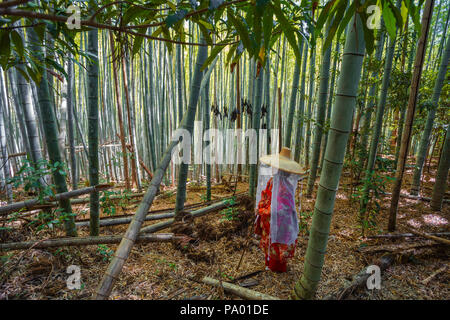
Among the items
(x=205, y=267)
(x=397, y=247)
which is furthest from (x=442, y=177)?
(x=205, y=267)

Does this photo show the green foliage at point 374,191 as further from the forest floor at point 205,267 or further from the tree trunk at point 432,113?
the tree trunk at point 432,113

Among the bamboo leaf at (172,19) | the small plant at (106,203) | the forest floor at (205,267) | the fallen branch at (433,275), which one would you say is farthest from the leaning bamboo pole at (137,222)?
the fallen branch at (433,275)

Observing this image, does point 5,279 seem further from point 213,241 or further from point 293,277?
point 293,277

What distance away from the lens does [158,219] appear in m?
2.62

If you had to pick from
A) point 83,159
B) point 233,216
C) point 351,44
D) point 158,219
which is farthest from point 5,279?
point 83,159

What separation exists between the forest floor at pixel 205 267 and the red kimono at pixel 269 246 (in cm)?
9

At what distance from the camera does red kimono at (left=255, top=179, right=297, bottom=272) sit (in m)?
1.75

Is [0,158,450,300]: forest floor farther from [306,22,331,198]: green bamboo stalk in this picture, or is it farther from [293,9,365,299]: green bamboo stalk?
[306,22,331,198]: green bamboo stalk

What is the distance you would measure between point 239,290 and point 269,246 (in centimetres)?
44

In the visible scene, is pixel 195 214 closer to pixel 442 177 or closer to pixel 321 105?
pixel 321 105

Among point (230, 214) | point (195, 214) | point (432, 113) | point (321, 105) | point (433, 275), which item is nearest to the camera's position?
point (433, 275)

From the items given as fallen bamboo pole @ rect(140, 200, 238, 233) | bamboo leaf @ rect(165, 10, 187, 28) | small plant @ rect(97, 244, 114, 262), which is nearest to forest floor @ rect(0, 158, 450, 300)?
small plant @ rect(97, 244, 114, 262)

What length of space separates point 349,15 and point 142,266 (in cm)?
208

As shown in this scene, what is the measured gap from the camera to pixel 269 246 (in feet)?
5.76
